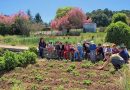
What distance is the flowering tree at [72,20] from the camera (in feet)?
202

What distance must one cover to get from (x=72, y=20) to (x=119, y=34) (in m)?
38.1

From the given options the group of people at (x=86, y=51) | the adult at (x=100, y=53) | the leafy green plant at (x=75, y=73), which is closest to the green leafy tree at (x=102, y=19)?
the group of people at (x=86, y=51)

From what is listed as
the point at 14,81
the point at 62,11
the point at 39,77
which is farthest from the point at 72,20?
the point at 14,81

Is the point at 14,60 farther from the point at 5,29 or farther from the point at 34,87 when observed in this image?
the point at 5,29

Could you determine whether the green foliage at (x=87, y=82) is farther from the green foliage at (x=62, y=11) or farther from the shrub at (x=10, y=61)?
the green foliage at (x=62, y=11)

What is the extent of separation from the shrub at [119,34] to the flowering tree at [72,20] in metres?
35.3

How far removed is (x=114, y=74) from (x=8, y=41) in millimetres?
22644

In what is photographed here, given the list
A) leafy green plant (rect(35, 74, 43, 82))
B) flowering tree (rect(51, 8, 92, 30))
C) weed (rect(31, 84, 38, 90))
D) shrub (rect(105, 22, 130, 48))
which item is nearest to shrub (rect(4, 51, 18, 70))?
leafy green plant (rect(35, 74, 43, 82))

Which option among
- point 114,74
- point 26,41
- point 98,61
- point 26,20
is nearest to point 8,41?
point 26,41

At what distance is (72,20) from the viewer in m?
63.2

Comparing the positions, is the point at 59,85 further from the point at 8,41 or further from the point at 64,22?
the point at 64,22

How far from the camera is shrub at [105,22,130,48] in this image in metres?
25.2

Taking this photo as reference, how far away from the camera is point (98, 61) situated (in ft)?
62.3

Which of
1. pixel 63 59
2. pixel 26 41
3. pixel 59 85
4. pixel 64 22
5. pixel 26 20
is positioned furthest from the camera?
pixel 64 22
